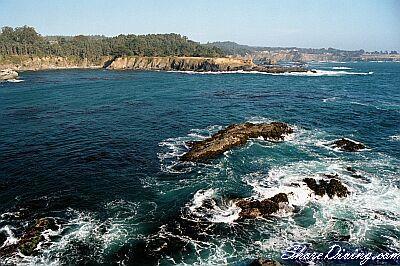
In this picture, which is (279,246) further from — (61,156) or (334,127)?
(334,127)

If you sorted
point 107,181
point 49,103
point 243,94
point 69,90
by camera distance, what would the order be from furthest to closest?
point 69,90 < point 243,94 < point 49,103 < point 107,181

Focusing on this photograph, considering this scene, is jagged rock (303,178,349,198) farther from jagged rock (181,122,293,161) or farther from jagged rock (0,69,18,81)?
jagged rock (0,69,18,81)

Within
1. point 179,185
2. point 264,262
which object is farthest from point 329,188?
point 179,185

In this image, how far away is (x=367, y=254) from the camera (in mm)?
24438

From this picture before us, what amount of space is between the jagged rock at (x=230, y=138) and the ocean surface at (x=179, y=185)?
1499 millimetres

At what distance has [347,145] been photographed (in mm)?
46656

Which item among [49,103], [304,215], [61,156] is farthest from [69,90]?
[304,215]

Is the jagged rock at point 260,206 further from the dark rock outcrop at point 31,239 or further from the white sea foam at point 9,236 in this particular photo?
the white sea foam at point 9,236

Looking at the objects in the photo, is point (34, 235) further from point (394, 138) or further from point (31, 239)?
point (394, 138)

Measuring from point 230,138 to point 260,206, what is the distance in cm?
1732

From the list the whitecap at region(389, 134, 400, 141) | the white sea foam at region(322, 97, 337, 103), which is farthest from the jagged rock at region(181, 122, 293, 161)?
the white sea foam at region(322, 97, 337, 103)

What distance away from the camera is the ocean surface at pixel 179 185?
85.4 feet

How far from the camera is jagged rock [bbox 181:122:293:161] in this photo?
142 ft

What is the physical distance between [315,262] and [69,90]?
9812 centimetres
